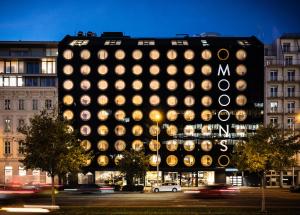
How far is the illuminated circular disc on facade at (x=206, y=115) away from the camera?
4097 inches

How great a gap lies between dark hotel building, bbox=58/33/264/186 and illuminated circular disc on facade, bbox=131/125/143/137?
0.19m

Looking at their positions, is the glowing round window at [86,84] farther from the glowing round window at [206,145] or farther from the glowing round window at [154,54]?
the glowing round window at [206,145]

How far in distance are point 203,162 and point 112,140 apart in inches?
→ 711

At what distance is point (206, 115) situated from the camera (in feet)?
342

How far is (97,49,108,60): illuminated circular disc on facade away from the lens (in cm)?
10562

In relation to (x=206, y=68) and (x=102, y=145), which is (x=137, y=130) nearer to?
(x=102, y=145)

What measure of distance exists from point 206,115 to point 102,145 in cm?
2097

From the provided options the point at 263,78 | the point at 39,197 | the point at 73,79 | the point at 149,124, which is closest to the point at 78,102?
the point at 73,79

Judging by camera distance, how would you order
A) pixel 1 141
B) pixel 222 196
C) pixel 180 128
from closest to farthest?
pixel 222 196
pixel 1 141
pixel 180 128

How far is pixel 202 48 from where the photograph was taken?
105 metres

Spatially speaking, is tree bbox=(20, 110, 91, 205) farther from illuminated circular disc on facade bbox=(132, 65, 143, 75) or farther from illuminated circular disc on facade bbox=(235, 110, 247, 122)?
illuminated circular disc on facade bbox=(235, 110, 247, 122)

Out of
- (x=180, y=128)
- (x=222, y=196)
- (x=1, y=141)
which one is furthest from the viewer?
(x=180, y=128)

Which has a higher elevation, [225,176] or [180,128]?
[180,128]

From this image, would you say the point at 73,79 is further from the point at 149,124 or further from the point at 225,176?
the point at 225,176
